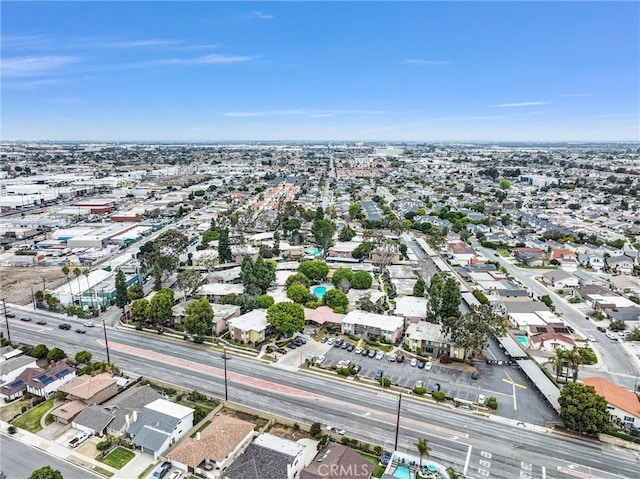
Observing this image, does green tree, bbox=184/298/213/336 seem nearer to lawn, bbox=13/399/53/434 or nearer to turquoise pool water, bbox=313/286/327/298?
lawn, bbox=13/399/53/434

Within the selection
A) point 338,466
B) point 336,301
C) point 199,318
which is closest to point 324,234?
point 336,301

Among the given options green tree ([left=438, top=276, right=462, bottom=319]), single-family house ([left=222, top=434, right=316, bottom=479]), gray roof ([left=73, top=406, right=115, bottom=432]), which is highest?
green tree ([left=438, top=276, right=462, bottom=319])

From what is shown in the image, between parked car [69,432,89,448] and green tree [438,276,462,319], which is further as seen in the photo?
green tree [438,276,462,319]

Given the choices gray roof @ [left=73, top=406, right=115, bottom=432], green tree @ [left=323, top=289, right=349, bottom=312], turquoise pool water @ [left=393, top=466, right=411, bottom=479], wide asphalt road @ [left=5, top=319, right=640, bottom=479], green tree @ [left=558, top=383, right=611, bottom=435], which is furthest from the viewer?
green tree @ [left=323, top=289, right=349, bottom=312]

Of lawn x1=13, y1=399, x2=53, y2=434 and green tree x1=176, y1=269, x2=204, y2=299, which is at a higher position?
green tree x1=176, y1=269, x2=204, y2=299

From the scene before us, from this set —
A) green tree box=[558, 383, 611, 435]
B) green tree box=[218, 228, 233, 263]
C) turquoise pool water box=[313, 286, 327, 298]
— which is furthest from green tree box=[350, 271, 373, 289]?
green tree box=[558, 383, 611, 435]

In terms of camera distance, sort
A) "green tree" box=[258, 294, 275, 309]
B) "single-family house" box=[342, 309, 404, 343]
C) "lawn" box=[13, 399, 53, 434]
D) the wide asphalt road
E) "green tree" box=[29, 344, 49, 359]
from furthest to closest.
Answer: "green tree" box=[258, 294, 275, 309] < "single-family house" box=[342, 309, 404, 343] < "green tree" box=[29, 344, 49, 359] < "lawn" box=[13, 399, 53, 434] < the wide asphalt road

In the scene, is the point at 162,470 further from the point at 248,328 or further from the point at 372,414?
the point at 248,328

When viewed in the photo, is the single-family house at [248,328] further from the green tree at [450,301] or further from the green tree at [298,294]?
the green tree at [450,301]
